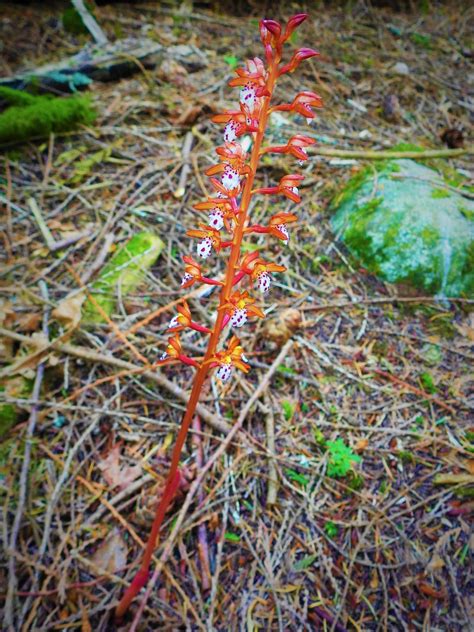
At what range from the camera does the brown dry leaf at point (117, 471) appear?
2178mm

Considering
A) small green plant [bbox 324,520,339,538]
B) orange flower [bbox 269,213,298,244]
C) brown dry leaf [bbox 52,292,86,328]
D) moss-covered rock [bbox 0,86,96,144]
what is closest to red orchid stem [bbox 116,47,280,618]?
orange flower [bbox 269,213,298,244]

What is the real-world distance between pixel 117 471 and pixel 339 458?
113 centimetres

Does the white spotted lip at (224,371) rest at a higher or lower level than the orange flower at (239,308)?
lower

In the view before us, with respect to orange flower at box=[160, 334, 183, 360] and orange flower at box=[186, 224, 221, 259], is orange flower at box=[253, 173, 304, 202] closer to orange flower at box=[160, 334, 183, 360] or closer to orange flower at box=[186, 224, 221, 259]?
Result: orange flower at box=[186, 224, 221, 259]

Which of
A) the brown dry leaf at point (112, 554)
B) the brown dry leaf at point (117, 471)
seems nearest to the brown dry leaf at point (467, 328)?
the brown dry leaf at point (117, 471)

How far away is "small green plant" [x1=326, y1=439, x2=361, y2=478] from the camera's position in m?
2.27

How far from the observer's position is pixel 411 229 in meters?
3.01

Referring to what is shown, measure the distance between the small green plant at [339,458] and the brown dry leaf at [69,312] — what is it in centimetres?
156

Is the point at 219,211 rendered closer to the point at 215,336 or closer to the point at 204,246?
the point at 204,246

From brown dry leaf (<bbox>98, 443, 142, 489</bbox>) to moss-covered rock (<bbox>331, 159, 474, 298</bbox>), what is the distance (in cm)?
201

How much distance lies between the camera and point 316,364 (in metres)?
2.65

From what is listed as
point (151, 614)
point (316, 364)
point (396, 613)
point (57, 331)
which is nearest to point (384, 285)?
point (316, 364)

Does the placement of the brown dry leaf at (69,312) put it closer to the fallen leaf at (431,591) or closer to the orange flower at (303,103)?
the orange flower at (303,103)

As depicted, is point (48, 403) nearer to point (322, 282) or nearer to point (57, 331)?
point (57, 331)
